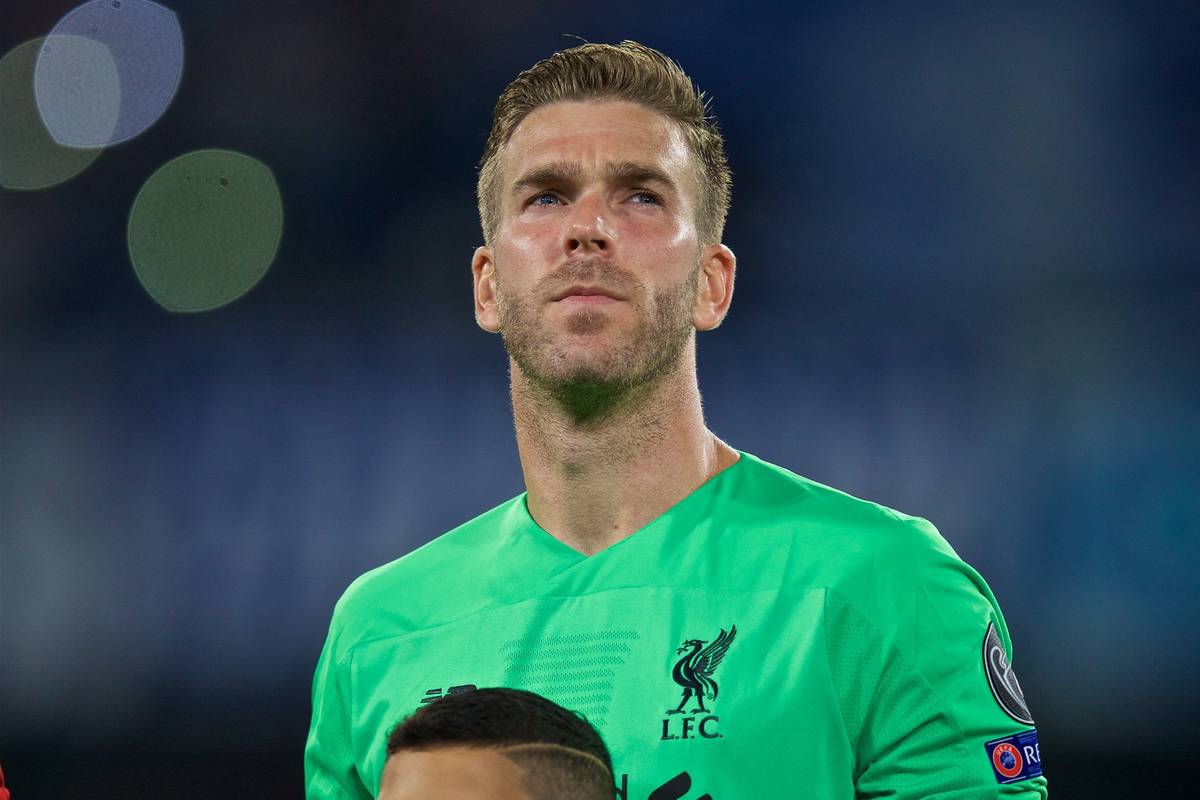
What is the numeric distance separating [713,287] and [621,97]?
0.40 meters

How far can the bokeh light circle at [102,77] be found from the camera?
5696 millimetres

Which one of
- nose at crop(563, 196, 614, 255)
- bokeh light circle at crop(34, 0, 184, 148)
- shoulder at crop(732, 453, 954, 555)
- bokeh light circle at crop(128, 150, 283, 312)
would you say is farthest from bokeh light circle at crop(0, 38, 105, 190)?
shoulder at crop(732, 453, 954, 555)

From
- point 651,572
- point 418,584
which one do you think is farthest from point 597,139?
point 418,584

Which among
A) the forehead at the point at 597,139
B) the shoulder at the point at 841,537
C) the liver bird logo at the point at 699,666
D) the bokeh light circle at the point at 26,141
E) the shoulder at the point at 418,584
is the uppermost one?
the bokeh light circle at the point at 26,141

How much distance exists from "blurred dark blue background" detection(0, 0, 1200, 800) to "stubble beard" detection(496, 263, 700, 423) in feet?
9.47

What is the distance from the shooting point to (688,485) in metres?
2.49

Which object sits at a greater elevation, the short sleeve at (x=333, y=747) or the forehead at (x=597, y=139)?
the forehead at (x=597, y=139)

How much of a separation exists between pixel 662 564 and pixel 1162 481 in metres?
3.28

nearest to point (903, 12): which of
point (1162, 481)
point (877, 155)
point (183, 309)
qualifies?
point (877, 155)

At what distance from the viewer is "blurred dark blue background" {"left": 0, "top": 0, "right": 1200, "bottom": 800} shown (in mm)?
5000

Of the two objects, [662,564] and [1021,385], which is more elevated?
[1021,385]

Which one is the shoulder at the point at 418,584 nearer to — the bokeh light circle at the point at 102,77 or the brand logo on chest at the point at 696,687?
the brand logo on chest at the point at 696,687

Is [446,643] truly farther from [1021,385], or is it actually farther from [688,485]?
[1021,385]

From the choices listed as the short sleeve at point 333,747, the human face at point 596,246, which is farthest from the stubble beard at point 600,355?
the short sleeve at point 333,747
